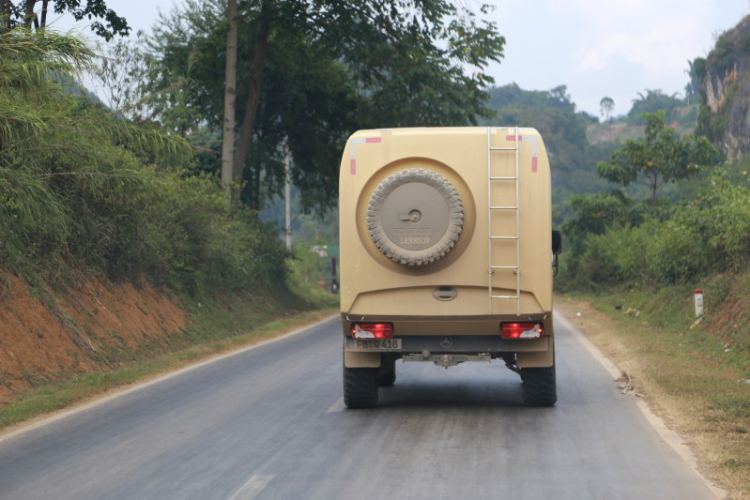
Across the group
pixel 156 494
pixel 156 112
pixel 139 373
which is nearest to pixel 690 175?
pixel 156 112

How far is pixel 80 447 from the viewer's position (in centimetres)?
952

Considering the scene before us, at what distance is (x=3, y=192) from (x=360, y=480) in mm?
6995

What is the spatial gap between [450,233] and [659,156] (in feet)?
123

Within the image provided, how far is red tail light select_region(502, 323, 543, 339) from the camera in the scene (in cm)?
1094

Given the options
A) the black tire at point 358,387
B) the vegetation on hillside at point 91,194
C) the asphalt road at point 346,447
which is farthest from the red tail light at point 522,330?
the vegetation on hillside at point 91,194

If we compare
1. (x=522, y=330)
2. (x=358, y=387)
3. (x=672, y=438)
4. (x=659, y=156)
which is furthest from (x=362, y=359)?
(x=659, y=156)

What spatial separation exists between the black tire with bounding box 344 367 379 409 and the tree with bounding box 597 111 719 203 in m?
36.0

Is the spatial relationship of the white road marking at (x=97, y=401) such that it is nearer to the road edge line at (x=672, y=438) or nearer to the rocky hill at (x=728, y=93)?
the road edge line at (x=672, y=438)

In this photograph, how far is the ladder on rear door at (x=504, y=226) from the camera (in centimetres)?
1065

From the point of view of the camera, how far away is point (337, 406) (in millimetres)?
11930

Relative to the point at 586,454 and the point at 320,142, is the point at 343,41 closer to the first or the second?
the point at 320,142

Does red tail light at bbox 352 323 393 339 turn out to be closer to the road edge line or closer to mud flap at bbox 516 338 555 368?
mud flap at bbox 516 338 555 368

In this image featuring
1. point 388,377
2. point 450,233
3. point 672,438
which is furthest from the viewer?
point 388,377

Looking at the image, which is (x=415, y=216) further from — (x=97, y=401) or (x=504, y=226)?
(x=97, y=401)
